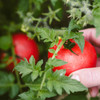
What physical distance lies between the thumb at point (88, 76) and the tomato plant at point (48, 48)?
3 centimetres

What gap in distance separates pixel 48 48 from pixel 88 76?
→ 0.47 meters

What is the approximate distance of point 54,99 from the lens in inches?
58.2

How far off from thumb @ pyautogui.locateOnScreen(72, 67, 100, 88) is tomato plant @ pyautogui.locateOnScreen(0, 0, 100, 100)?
0.03 meters

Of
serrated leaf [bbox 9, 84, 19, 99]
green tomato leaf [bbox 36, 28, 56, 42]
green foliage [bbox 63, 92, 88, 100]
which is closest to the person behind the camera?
green tomato leaf [bbox 36, 28, 56, 42]

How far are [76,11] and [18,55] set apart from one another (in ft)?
2.01

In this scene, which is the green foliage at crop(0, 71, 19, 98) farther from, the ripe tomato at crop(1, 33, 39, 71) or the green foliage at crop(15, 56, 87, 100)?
the green foliage at crop(15, 56, 87, 100)

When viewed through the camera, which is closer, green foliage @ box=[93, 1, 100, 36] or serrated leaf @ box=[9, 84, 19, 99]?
green foliage @ box=[93, 1, 100, 36]

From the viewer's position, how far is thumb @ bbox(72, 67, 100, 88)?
75 centimetres

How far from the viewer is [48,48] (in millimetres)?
1196

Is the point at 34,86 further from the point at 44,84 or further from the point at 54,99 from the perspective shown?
the point at 54,99

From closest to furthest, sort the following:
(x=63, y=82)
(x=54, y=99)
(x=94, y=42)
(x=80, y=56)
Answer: (x=63, y=82), (x=80, y=56), (x=94, y=42), (x=54, y=99)

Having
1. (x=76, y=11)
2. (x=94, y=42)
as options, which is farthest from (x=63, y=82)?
(x=94, y=42)

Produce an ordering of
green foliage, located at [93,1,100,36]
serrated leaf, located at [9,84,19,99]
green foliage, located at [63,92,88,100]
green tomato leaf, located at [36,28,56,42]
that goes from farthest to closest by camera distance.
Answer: green foliage, located at [63,92,88,100] < serrated leaf, located at [9,84,19,99] < green tomato leaf, located at [36,28,56,42] < green foliage, located at [93,1,100,36]

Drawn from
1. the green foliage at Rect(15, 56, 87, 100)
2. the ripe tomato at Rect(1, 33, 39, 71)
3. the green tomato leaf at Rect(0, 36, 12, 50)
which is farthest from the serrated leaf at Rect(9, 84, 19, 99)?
the green foliage at Rect(15, 56, 87, 100)
